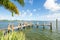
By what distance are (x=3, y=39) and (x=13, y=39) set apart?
84cm

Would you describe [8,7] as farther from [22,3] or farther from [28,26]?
[28,26]

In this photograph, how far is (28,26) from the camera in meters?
52.0

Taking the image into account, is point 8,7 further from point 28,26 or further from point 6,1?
point 28,26

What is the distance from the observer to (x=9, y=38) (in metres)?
9.88

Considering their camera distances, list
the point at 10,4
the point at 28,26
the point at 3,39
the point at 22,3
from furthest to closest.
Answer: the point at 28,26, the point at 10,4, the point at 22,3, the point at 3,39

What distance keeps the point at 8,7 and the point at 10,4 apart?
0.37 metres

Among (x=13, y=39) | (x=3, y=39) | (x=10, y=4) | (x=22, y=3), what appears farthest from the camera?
(x=10, y=4)

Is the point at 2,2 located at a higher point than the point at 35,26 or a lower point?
higher

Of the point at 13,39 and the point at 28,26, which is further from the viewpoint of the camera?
the point at 28,26

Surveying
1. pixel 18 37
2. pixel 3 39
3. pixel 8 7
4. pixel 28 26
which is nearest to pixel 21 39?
pixel 18 37

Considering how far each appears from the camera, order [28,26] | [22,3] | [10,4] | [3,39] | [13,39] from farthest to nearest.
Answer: [28,26], [10,4], [22,3], [13,39], [3,39]

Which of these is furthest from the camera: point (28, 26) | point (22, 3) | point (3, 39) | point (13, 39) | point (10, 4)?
point (28, 26)

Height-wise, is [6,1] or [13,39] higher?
[6,1]

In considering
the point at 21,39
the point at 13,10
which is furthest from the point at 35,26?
the point at 21,39
